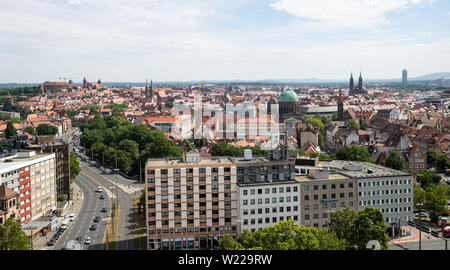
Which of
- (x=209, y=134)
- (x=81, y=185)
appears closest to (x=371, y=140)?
(x=209, y=134)

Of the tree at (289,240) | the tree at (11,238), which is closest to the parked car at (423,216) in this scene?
the tree at (289,240)

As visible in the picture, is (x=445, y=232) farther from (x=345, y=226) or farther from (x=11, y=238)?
(x=11, y=238)

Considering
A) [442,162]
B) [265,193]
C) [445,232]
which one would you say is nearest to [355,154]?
[442,162]

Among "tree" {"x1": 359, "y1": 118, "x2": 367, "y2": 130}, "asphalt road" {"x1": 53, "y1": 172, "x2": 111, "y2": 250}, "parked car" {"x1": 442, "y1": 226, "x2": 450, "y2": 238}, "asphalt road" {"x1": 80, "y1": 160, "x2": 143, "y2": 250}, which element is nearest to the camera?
"asphalt road" {"x1": 53, "y1": 172, "x2": 111, "y2": 250}

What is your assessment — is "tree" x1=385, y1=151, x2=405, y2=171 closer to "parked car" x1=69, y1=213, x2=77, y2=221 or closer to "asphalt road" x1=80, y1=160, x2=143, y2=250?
"asphalt road" x1=80, y1=160, x2=143, y2=250

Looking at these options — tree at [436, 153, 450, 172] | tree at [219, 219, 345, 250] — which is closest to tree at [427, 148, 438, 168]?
tree at [436, 153, 450, 172]

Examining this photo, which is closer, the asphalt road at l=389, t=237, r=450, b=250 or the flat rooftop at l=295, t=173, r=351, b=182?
the asphalt road at l=389, t=237, r=450, b=250
